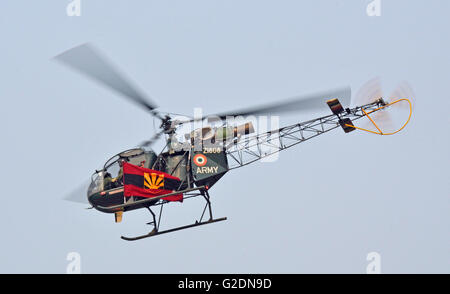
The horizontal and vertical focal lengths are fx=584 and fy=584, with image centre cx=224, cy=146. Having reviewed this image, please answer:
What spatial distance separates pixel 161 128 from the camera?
21.2m

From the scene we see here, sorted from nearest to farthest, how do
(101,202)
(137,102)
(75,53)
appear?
1. (75,53)
2. (137,102)
3. (101,202)

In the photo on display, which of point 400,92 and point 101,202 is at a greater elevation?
point 400,92

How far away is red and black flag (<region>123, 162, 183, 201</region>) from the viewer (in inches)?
790

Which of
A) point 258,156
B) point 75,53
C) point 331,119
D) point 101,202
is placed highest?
Result: point 75,53

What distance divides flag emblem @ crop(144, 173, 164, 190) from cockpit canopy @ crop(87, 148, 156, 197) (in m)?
0.69

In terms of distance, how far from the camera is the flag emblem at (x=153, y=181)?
20.3 metres

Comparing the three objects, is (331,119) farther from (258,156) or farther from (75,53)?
(75,53)

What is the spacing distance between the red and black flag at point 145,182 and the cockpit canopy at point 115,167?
698mm

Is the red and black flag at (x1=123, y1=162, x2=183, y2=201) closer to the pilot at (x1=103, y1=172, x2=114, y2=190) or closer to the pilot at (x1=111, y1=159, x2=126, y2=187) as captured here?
the pilot at (x1=111, y1=159, x2=126, y2=187)

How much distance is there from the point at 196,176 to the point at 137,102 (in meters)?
3.38

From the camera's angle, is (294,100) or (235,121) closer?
(294,100)

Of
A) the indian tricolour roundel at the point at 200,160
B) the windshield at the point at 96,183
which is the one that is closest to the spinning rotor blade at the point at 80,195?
the windshield at the point at 96,183

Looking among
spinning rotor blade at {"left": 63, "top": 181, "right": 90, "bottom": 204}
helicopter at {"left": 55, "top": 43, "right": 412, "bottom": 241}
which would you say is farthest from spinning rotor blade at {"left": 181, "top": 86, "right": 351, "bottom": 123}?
spinning rotor blade at {"left": 63, "top": 181, "right": 90, "bottom": 204}

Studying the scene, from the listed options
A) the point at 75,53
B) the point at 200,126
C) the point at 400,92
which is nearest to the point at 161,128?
the point at 200,126
